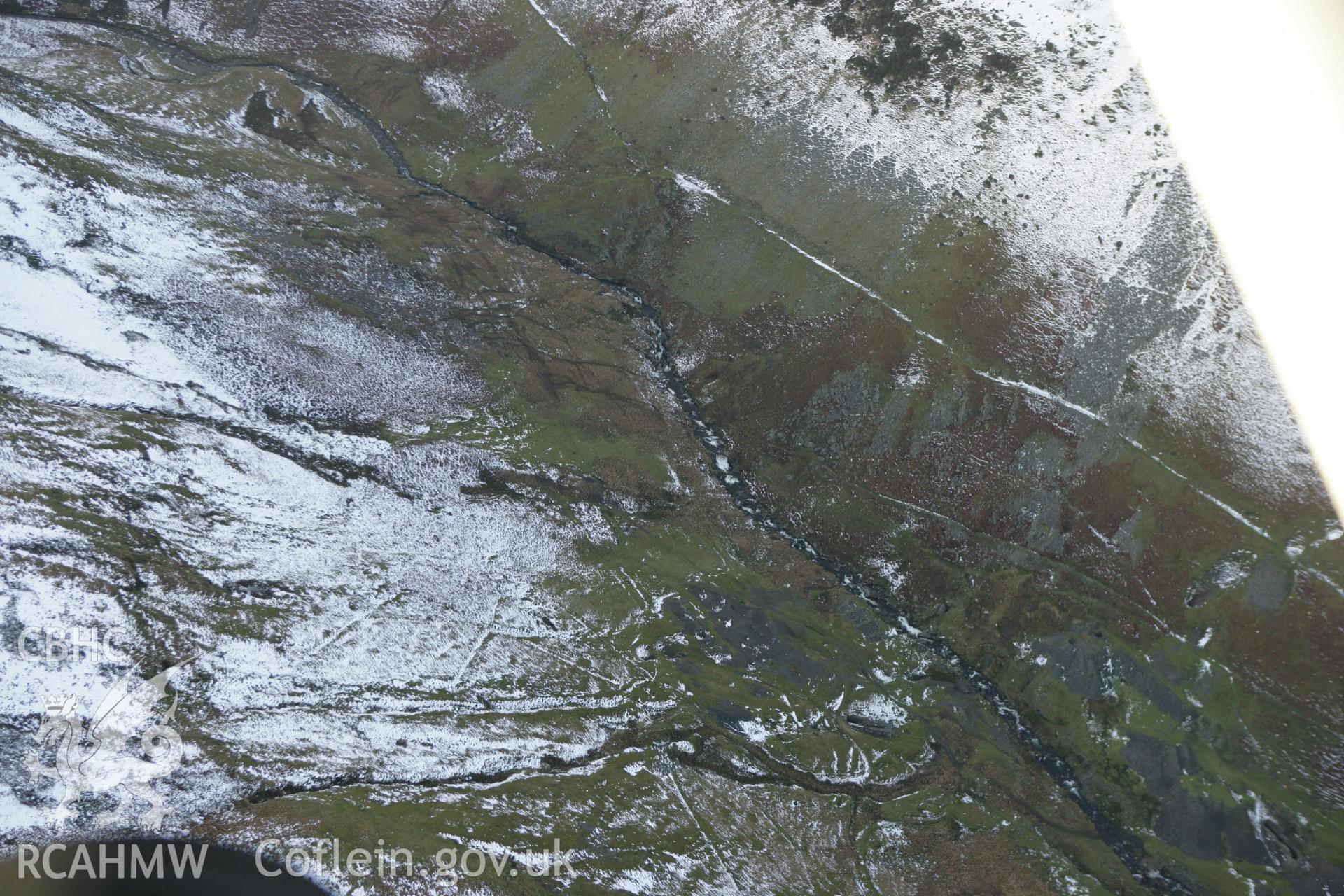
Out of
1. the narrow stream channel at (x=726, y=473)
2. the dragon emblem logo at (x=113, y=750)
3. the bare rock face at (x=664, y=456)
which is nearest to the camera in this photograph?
the dragon emblem logo at (x=113, y=750)

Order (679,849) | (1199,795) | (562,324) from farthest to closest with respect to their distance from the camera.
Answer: (562,324)
(1199,795)
(679,849)

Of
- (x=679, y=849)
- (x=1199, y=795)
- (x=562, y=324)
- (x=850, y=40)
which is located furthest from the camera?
(x=850, y=40)

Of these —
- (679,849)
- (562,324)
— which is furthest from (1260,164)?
(679,849)

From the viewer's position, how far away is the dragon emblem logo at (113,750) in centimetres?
3127

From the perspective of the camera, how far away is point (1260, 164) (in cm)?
4506

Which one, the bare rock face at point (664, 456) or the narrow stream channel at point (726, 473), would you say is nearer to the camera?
the bare rock face at point (664, 456)

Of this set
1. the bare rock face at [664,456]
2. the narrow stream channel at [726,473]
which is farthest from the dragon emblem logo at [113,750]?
the narrow stream channel at [726,473]

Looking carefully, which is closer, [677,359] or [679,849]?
[679,849]

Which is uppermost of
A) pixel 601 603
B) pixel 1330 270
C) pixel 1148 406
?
pixel 1330 270

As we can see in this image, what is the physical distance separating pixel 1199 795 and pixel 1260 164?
33118mm

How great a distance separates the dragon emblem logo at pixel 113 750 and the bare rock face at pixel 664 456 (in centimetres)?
49

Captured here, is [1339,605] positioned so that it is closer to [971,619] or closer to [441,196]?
[971,619]

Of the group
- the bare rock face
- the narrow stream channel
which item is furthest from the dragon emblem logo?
the narrow stream channel

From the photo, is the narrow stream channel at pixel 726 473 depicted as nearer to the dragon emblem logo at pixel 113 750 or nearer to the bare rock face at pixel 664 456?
the bare rock face at pixel 664 456
